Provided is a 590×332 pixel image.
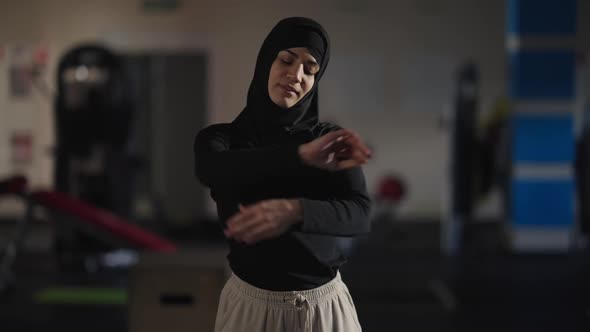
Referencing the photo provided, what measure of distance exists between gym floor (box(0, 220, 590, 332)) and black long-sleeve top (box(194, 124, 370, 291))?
1.90 metres

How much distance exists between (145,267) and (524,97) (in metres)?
5.17

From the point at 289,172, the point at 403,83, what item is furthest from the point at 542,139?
the point at 289,172

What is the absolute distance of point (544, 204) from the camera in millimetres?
6730

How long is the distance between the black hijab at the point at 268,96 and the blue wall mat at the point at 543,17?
5.56 metres

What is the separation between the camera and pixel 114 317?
4.39 m

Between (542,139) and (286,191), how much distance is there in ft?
19.4

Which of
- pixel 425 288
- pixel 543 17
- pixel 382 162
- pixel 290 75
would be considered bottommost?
pixel 425 288

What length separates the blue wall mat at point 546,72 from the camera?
6566 millimetres

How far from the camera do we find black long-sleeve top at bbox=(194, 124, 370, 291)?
1176 millimetres

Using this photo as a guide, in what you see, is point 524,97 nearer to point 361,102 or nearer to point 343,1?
→ point 361,102

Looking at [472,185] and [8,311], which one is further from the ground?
[472,185]

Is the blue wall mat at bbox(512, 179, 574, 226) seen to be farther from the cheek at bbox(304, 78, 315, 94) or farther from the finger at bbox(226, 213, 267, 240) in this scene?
the finger at bbox(226, 213, 267, 240)

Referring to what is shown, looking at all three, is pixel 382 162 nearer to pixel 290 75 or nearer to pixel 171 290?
pixel 171 290

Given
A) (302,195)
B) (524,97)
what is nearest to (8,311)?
(302,195)
